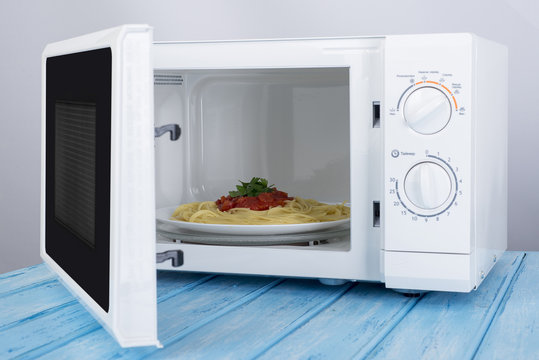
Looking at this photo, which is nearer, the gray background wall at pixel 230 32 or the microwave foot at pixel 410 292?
the microwave foot at pixel 410 292

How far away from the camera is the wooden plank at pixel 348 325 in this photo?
0.74m

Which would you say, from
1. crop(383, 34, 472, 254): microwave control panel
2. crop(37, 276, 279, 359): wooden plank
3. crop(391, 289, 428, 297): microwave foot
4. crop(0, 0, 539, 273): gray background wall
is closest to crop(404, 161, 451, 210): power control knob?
crop(383, 34, 472, 254): microwave control panel

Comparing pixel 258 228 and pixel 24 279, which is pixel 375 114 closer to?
pixel 258 228

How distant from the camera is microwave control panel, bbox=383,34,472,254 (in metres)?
0.89

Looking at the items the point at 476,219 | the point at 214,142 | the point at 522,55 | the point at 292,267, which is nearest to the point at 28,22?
the point at 214,142

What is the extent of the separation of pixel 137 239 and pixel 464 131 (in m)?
0.43

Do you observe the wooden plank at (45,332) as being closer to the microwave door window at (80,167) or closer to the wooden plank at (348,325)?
the microwave door window at (80,167)

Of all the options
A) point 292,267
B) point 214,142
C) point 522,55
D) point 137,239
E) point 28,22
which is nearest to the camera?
point 137,239

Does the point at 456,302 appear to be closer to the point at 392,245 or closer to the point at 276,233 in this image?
the point at 392,245

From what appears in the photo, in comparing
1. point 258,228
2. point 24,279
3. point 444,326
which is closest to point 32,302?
point 24,279

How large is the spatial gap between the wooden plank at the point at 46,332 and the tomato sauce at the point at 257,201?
0.22m

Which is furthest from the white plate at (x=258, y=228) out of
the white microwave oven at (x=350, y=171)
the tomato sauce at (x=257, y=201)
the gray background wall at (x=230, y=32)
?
the gray background wall at (x=230, y=32)

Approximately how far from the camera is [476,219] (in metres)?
0.92

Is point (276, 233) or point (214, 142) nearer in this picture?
point (276, 233)
